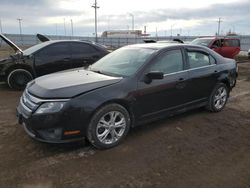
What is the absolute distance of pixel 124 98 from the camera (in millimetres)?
3838

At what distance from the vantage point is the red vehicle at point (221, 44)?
14.3 metres

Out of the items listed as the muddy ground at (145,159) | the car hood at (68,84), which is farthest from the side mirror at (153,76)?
the muddy ground at (145,159)

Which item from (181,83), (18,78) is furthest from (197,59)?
(18,78)

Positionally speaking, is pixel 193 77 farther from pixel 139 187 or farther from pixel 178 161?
pixel 139 187

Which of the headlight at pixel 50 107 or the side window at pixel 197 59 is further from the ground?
the side window at pixel 197 59

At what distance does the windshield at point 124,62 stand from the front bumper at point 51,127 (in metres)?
1.20

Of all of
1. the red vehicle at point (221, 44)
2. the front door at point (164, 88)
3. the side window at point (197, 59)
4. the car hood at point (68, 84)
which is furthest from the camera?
the red vehicle at point (221, 44)

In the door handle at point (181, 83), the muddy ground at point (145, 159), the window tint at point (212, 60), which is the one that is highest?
the window tint at point (212, 60)

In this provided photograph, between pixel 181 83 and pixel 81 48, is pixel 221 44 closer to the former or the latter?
pixel 81 48

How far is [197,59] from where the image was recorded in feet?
16.8

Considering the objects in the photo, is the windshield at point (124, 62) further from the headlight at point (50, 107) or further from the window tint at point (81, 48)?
the window tint at point (81, 48)

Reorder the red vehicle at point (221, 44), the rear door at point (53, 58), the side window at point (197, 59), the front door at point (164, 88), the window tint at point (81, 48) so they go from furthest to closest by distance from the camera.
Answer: the red vehicle at point (221, 44)
the window tint at point (81, 48)
the rear door at point (53, 58)
the side window at point (197, 59)
the front door at point (164, 88)

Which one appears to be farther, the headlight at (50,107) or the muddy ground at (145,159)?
the headlight at (50,107)

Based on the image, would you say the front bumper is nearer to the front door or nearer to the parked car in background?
the front door
